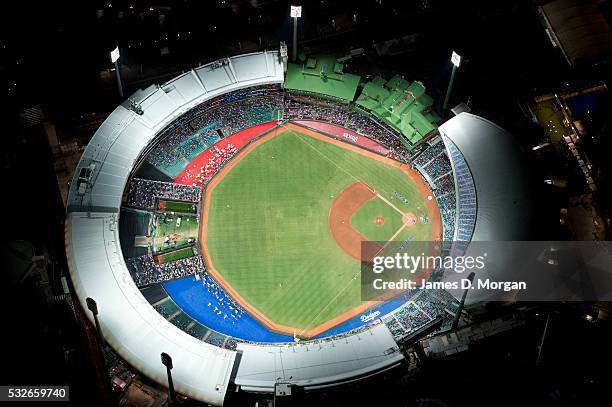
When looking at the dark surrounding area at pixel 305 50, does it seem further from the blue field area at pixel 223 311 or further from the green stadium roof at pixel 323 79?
the green stadium roof at pixel 323 79

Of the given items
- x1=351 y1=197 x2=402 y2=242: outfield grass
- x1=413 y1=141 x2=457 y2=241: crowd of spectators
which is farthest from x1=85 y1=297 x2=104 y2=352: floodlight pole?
x1=413 y1=141 x2=457 y2=241: crowd of spectators

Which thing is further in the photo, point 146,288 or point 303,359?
point 146,288

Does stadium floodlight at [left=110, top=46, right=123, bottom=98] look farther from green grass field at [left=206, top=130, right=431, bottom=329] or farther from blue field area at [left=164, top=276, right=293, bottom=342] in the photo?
blue field area at [left=164, top=276, right=293, bottom=342]

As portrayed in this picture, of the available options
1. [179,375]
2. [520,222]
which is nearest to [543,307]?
[520,222]

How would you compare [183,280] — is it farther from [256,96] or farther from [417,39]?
[417,39]

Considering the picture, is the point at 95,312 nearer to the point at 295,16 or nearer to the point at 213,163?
the point at 213,163
